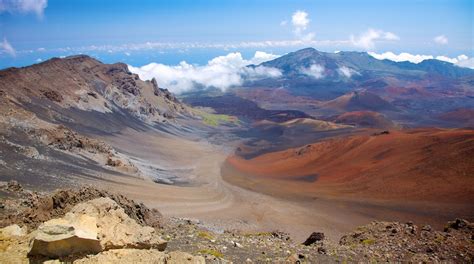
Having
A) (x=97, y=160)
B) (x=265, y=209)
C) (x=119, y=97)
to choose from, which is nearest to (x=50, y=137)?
(x=97, y=160)

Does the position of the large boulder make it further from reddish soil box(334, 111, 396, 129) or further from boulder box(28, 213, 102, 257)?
reddish soil box(334, 111, 396, 129)

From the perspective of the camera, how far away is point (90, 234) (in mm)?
11320

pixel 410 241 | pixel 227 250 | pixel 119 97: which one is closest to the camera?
pixel 227 250

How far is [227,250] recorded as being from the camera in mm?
17906

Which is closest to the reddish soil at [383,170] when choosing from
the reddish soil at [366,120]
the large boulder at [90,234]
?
the large boulder at [90,234]

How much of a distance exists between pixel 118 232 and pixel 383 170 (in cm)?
5067

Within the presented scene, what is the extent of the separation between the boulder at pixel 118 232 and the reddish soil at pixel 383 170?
39.1 metres

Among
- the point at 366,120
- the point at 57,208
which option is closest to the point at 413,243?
the point at 57,208

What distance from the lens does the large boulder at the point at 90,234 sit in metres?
10.6

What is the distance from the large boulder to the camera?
34.7ft

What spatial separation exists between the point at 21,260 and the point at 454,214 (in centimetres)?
3937

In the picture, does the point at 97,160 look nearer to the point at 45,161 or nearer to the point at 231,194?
the point at 45,161

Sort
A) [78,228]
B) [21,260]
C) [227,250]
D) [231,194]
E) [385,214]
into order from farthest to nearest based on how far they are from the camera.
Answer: [231,194] < [385,214] < [227,250] < [78,228] < [21,260]

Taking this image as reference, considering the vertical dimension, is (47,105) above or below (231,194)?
above
